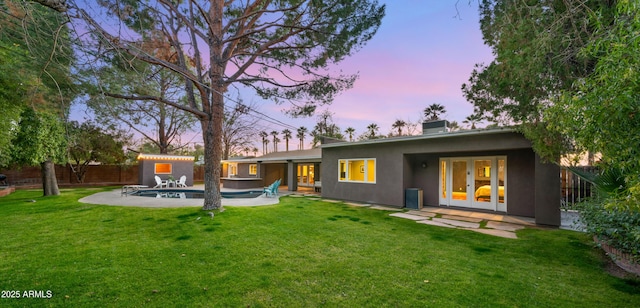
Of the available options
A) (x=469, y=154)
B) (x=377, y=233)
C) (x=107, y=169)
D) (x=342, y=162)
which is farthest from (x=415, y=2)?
(x=107, y=169)

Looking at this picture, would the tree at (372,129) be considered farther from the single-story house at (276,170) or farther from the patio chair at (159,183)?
the patio chair at (159,183)

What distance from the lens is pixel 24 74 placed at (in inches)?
188

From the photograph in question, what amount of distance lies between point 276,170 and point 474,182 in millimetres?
14067

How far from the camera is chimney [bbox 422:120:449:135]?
10328 mm

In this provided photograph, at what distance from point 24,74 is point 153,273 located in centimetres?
477

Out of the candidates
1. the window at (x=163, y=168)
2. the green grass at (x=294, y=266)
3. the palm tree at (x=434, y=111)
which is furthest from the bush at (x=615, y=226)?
the palm tree at (x=434, y=111)

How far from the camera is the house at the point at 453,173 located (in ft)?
22.9

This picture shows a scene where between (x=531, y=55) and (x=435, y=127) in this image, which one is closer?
(x=531, y=55)

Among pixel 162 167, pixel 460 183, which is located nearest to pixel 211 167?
pixel 460 183

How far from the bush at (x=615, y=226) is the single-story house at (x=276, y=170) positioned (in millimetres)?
11039

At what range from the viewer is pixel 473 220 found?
7.42 metres

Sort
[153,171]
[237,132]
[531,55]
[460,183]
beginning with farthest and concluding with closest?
[237,132] < [153,171] < [460,183] < [531,55]

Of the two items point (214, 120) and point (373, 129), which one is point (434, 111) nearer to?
point (373, 129)

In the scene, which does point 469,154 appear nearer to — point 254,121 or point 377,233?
point 377,233
